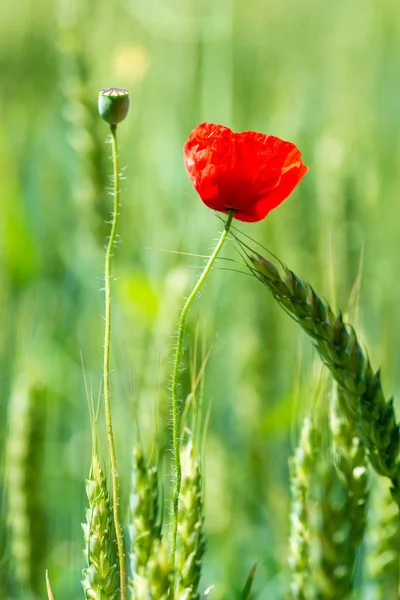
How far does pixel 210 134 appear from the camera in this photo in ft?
2.62

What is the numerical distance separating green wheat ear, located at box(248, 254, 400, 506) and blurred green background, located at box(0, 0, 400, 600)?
0.20 m

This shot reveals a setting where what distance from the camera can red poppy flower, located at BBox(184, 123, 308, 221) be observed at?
2.48 ft

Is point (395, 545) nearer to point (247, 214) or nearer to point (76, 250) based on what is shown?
point (247, 214)

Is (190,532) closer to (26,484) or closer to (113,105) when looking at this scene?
(113,105)

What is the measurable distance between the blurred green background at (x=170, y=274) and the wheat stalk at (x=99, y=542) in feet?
1.03

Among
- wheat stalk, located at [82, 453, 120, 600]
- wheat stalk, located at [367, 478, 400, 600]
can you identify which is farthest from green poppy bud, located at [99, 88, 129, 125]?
wheat stalk, located at [367, 478, 400, 600]

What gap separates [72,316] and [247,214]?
103 centimetres

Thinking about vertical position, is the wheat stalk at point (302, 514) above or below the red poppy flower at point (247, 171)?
below

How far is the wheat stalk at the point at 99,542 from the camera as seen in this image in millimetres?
716

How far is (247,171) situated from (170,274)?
2.11 feet

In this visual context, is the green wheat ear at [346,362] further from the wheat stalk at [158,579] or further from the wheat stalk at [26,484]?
the wheat stalk at [26,484]

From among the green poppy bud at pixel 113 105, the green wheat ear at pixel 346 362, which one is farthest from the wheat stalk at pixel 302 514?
the green poppy bud at pixel 113 105

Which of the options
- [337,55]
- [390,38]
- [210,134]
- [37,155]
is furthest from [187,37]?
[210,134]

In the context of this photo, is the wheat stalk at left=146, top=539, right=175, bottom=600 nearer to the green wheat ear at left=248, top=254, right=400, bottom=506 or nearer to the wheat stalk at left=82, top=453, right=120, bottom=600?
the wheat stalk at left=82, top=453, right=120, bottom=600
